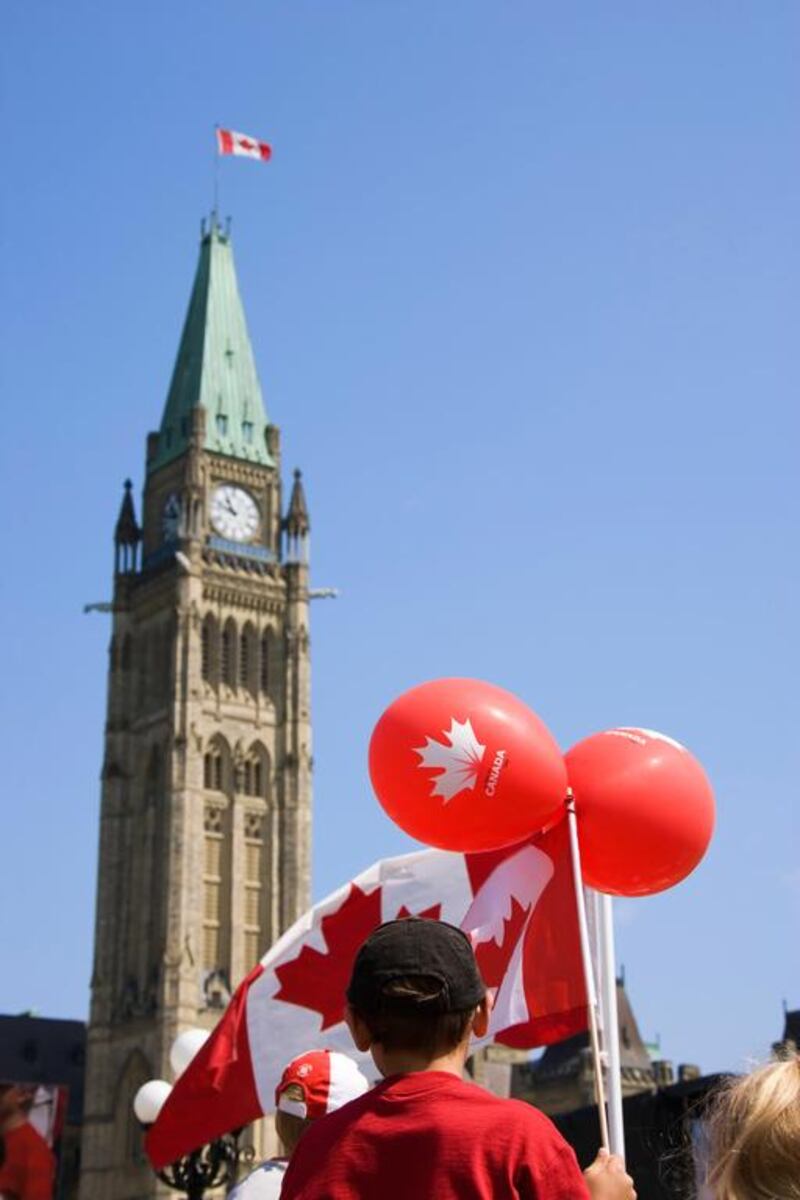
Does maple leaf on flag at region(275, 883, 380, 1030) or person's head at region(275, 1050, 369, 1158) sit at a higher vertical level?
maple leaf on flag at region(275, 883, 380, 1030)

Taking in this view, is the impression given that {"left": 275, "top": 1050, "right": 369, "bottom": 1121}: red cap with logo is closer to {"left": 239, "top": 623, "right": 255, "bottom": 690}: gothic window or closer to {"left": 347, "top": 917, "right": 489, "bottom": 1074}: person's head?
{"left": 347, "top": 917, "right": 489, "bottom": 1074}: person's head

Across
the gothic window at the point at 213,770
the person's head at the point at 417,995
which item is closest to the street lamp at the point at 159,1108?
the person's head at the point at 417,995

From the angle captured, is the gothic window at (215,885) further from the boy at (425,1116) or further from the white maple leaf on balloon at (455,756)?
the boy at (425,1116)

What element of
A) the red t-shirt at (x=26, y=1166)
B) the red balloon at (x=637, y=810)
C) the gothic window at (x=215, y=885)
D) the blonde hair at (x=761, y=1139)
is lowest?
the blonde hair at (x=761, y=1139)

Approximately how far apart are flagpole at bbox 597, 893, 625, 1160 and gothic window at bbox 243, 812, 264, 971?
61182 mm

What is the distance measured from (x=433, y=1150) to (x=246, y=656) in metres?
69.9

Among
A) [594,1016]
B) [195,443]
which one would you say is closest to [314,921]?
[594,1016]

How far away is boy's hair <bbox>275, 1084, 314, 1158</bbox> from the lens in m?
5.03

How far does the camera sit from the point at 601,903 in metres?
7.78

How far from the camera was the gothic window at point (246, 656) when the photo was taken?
7244 cm

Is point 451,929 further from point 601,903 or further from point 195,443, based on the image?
point 195,443

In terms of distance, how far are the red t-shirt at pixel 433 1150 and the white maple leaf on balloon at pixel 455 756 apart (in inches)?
144

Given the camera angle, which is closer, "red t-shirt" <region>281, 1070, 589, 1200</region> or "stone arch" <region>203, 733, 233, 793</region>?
"red t-shirt" <region>281, 1070, 589, 1200</region>

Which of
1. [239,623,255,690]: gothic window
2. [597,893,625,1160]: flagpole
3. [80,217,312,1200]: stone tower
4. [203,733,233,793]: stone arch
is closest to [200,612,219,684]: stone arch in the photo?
[80,217,312,1200]: stone tower
